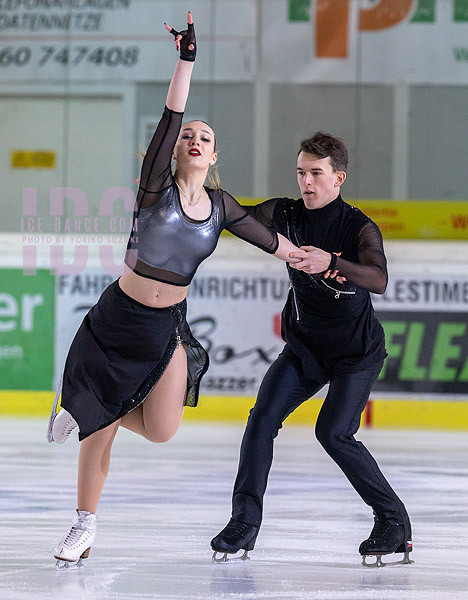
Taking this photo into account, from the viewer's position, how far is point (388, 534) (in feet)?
10.5

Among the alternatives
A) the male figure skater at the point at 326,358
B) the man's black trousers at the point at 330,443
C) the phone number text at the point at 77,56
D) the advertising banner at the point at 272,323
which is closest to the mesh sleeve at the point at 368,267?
the male figure skater at the point at 326,358

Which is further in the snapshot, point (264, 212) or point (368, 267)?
point (264, 212)

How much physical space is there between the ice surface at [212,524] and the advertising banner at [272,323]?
1.63 metres

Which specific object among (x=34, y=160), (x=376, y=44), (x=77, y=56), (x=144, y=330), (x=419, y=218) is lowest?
(x=144, y=330)

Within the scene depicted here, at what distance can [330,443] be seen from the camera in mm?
3217

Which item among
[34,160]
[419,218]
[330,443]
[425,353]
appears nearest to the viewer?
[330,443]

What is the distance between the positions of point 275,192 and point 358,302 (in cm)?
594

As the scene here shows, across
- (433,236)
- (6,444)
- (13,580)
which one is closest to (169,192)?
(13,580)

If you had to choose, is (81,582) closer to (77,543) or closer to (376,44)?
(77,543)

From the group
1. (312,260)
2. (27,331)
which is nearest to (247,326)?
(27,331)

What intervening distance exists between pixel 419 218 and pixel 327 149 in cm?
579

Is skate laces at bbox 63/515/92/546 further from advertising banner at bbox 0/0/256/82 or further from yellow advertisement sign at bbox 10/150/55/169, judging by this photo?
advertising banner at bbox 0/0/256/82

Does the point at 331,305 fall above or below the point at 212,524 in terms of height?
above

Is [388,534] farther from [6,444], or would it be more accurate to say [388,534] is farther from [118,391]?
[6,444]
